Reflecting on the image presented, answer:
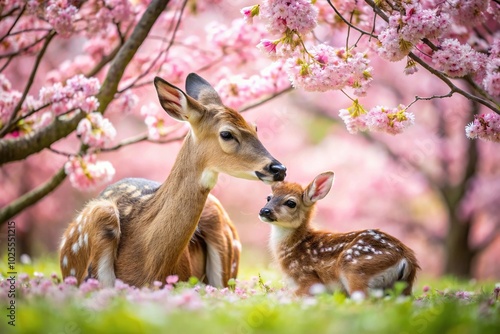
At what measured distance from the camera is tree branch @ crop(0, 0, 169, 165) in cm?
572

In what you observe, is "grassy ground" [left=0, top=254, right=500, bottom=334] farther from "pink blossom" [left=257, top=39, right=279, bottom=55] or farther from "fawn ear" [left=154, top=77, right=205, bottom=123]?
"pink blossom" [left=257, top=39, right=279, bottom=55]

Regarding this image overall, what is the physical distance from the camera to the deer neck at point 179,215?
4.77m

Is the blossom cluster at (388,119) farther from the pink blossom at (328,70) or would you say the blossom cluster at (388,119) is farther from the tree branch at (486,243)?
the tree branch at (486,243)

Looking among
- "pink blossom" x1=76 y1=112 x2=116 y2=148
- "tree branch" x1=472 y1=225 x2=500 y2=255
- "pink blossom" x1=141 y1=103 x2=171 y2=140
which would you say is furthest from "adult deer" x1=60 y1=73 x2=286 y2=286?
"tree branch" x1=472 y1=225 x2=500 y2=255

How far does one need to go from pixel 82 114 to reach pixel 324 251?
8.15ft

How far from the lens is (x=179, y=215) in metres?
4.77

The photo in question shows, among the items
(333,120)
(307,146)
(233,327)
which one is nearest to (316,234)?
(233,327)

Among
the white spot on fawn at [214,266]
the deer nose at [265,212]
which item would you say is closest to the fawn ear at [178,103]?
the deer nose at [265,212]

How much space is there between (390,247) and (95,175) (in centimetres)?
283

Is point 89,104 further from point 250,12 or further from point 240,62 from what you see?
point 240,62

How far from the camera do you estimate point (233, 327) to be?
8.77 feet

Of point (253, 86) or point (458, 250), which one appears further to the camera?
point (458, 250)

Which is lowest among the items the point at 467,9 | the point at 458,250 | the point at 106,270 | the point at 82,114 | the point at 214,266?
the point at 458,250

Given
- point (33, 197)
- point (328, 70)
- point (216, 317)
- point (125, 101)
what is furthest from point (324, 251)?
point (33, 197)
